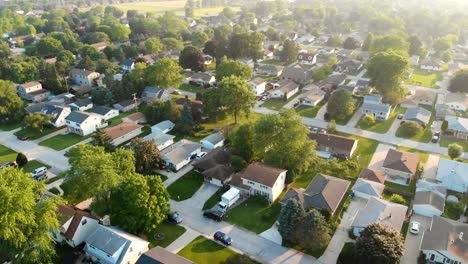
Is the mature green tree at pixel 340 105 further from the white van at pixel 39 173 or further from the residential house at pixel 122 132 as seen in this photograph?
the white van at pixel 39 173

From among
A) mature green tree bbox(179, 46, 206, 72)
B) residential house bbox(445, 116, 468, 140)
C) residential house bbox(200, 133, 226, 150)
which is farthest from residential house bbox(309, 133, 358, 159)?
mature green tree bbox(179, 46, 206, 72)

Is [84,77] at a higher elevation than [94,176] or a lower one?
lower

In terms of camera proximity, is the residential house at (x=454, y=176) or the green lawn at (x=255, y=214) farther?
the residential house at (x=454, y=176)

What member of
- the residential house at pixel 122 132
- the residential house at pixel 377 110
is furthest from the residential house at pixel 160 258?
the residential house at pixel 377 110

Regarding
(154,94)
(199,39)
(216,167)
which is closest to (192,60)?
(154,94)

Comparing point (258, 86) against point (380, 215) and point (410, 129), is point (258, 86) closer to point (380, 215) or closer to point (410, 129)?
point (410, 129)

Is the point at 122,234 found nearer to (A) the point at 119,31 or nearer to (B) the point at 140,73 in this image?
(B) the point at 140,73
